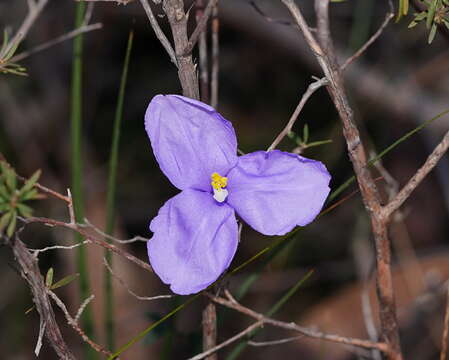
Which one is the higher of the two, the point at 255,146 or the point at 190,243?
the point at 190,243

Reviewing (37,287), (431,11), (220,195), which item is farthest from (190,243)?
(431,11)

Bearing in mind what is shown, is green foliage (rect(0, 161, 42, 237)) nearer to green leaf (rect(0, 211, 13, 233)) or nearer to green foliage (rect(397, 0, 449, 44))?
green leaf (rect(0, 211, 13, 233))

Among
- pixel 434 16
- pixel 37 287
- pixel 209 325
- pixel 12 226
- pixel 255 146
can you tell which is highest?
pixel 434 16

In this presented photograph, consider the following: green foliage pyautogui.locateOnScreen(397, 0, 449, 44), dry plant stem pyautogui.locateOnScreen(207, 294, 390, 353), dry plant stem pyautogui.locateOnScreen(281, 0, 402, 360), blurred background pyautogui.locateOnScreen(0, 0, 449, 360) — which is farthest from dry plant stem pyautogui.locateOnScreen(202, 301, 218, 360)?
blurred background pyautogui.locateOnScreen(0, 0, 449, 360)

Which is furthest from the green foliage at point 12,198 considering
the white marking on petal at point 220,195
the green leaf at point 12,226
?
the white marking on petal at point 220,195

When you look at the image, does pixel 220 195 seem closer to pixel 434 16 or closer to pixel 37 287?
pixel 37 287
